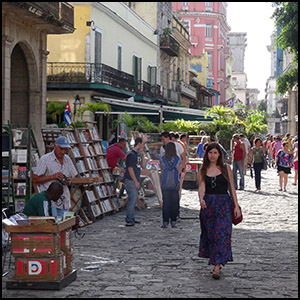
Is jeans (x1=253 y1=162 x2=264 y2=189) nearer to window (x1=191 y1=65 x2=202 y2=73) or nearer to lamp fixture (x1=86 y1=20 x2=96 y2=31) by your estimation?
lamp fixture (x1=86 y1=20 x2=96 y2=31)

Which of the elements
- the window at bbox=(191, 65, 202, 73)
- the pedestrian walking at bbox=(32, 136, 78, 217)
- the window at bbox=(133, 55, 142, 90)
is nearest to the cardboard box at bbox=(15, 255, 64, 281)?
the pedestrian walking at bbox=(32, 136, 78, 217)

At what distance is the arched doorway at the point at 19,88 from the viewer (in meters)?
19.5

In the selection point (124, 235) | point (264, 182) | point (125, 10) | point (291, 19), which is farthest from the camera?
point (125, 10)

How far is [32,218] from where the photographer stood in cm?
730

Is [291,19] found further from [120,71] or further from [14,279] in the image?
[14,279]

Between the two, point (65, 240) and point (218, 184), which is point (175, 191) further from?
point (65, 240)

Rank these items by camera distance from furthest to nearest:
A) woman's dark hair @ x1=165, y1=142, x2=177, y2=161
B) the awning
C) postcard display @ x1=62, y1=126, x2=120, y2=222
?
the awning, postcard display @ x1=62, y1=126, x2=120, y2=222, woman's dark hair @ x1=165, y1=142, x2=177, y2=161

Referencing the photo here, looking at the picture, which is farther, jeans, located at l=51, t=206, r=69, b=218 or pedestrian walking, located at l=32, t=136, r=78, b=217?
pedestrian walking, located at l=32, t=136, r=78, b=217

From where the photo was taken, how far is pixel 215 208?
824 centimetres

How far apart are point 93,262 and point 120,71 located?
23.1 meters

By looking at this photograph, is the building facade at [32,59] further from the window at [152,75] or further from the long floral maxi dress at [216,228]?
the window at [152,75]

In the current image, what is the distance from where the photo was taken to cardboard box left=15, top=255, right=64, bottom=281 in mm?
7301

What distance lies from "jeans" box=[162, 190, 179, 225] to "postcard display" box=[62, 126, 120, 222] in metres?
1.41

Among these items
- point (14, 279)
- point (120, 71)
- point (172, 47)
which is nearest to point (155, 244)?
point (14, 279)
